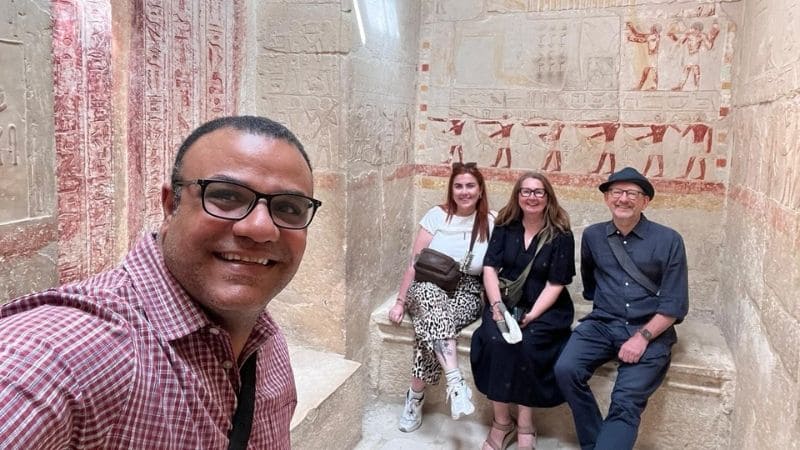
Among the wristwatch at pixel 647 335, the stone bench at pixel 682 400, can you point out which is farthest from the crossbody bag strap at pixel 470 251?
the wristwatch at pixel 647 335

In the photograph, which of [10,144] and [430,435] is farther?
[430,435]

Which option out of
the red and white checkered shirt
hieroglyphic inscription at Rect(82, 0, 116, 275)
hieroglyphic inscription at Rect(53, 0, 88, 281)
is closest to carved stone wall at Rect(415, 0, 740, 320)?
hieroglyphic inscription at Rect(82, 0, 116, 275)

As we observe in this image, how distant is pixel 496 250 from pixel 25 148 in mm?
2764

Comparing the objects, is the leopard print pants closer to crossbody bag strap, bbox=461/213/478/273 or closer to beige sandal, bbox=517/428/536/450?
crossbody bag strap, bbox=461/213/478/273

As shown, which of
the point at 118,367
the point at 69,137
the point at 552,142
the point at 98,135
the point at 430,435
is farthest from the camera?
the point at 552,142

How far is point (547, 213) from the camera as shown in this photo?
3.95m

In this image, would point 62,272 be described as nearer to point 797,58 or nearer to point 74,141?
point 74,141

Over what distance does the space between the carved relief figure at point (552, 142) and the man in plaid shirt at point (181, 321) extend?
13.0ft

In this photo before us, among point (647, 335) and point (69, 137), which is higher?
point (69, 137)

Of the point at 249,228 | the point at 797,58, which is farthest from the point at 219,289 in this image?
the point at 797,58

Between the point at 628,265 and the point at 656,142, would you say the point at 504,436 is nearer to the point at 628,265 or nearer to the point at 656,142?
the point at 628,265

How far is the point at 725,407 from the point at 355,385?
2221 millimetres

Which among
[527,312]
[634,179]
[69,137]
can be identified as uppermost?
[69,137]

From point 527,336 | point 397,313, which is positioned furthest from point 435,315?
point 527,336
